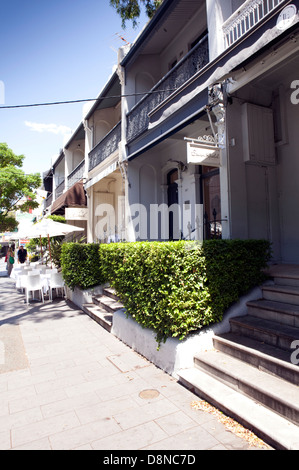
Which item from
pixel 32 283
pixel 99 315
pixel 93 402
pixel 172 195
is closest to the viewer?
pixel 93 402

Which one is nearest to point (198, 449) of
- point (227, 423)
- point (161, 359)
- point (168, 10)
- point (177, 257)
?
point (227, 423)

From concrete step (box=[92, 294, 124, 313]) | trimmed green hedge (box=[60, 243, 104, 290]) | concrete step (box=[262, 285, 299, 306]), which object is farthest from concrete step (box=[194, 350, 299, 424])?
trimmed green hedge (box=[60, 243, 104, 290])

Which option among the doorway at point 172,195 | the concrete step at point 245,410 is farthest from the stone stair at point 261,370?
the doorway at point 172,195

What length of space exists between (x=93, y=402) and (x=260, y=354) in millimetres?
2101

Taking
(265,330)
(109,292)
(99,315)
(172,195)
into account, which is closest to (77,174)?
(172,195)

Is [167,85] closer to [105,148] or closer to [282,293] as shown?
[105,148]

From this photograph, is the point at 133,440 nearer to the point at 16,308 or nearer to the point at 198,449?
the point at 198,449

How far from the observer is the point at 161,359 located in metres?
4.45

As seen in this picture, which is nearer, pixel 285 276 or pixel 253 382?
pixel 253 382

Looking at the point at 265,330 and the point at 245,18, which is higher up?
the point at 245,18

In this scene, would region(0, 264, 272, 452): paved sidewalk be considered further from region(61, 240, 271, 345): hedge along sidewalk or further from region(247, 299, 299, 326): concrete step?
region(247, 299, 299, 326): concrete step

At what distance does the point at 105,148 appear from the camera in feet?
40.5
